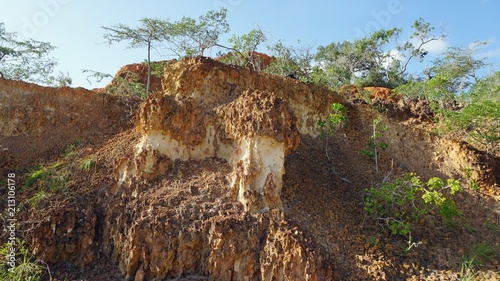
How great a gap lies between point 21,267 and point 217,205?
10.1 feet

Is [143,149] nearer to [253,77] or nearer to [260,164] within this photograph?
[260,164]

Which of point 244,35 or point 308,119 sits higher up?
point 244,35

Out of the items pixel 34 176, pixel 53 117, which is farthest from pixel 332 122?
pixel 53 117

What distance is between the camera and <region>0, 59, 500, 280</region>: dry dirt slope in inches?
222

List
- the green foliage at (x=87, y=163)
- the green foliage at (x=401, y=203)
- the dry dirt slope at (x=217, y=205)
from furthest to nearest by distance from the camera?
the green foliage at (x=87, y=163)
the green foliage at (x=401, y=203)
the dry dirt slope at (x=217, y=205)

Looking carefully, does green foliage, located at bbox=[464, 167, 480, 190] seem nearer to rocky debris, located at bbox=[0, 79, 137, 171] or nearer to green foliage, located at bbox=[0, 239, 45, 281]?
rocky debris, located at bbox=[0, 79, 137, 171]

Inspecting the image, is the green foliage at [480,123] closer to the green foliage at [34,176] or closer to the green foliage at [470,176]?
the green foliage at [470,176]

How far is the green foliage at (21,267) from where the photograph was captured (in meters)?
5.11

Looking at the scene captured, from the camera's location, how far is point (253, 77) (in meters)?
9.36

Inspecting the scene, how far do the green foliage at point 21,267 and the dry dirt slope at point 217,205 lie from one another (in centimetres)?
24

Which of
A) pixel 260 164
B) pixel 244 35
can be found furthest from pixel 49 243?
pixel 244 35

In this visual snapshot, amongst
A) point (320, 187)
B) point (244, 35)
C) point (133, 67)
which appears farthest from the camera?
point (133, 67)

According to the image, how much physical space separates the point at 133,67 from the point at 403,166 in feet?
57.6

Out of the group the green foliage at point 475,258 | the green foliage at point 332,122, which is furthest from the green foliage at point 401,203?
the green foliage at point 332,122
